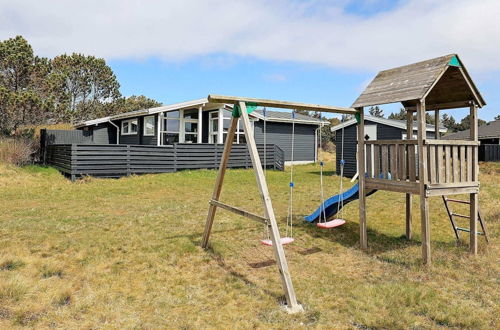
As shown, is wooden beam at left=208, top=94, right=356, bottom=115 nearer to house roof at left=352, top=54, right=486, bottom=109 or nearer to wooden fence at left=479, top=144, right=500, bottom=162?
house roof at left=352, top=54, right=486, bottom=109

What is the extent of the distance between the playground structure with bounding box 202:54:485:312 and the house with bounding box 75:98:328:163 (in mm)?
11140

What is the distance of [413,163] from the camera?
5.84 meters

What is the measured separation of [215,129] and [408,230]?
54.3 feet

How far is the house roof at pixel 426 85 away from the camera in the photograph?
226 inches

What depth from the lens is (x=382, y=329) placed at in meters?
3.54

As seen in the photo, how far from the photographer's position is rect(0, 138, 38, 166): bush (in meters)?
17.0

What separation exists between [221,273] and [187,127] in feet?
56.3

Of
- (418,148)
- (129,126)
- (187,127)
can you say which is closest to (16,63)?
(129,126)

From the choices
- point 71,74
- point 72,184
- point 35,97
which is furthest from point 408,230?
point 71,74

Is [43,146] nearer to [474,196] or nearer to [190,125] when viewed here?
[190,125]

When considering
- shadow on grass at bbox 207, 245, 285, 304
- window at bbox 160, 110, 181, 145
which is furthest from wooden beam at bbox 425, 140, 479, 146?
window at bbox 160, 110, 181, 145

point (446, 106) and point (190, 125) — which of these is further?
point (190, 125)

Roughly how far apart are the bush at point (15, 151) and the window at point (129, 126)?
6.02 meters

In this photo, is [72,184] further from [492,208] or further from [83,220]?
[492,208]
